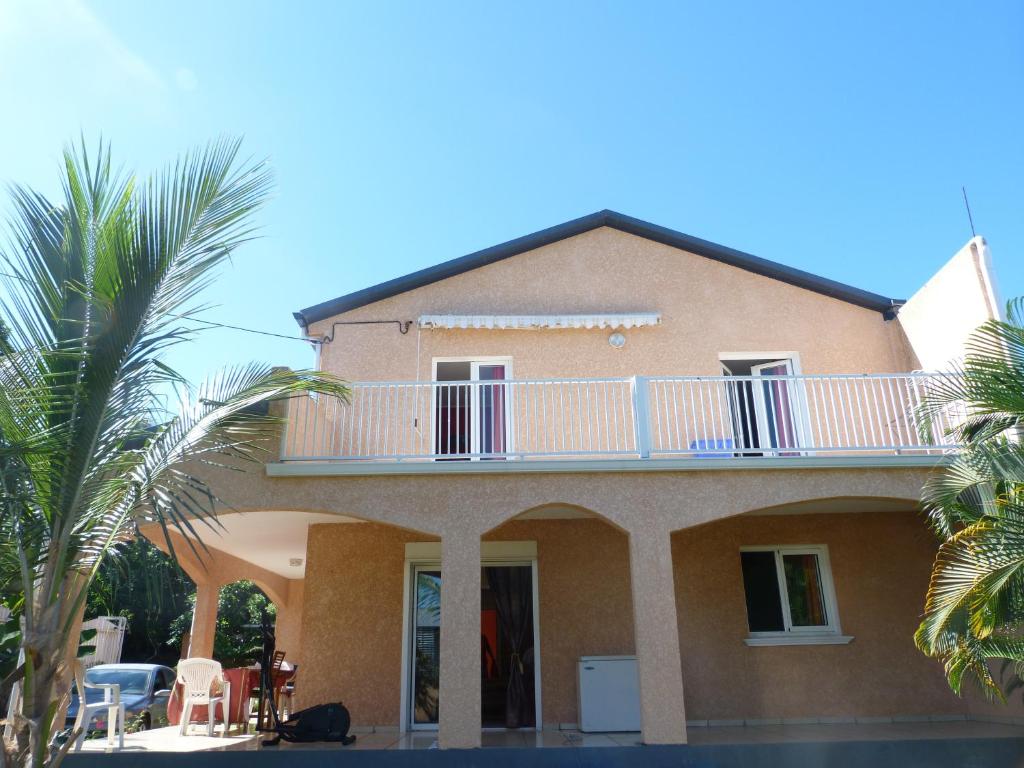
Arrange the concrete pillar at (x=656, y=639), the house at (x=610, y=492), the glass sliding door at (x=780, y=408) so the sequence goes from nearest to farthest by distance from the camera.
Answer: the concrete pillar at (x=656, y=639)
the house at (x=610, y=492)
the glass sliding door at (x=780, y=408)

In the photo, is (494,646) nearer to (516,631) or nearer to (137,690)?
(516,631)

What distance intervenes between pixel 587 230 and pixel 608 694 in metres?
7.91

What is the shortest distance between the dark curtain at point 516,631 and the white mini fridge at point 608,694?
0.97 meters

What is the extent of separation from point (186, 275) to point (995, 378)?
787 cm

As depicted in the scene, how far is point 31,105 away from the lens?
317 inches

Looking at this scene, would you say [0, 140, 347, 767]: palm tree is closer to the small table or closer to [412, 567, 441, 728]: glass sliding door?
[412, 567, 441, 728]: glass sliding door

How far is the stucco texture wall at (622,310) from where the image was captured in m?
12.8

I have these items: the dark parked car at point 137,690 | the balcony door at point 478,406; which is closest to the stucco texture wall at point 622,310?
the balcony door at point 478,406

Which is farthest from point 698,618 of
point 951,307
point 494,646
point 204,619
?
point 204,619

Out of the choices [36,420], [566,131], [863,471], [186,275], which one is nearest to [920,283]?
[863,471]

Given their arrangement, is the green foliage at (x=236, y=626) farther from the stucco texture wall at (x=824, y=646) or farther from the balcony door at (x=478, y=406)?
the stucco texture wall at (x=824, y=646)

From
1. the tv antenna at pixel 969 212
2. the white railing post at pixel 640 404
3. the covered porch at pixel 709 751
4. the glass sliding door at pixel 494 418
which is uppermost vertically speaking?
the tv antenna at pixel 969 212

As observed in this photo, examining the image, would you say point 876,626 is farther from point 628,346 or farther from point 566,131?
point 566,131

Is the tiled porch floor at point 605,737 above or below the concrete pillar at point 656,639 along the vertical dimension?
below
